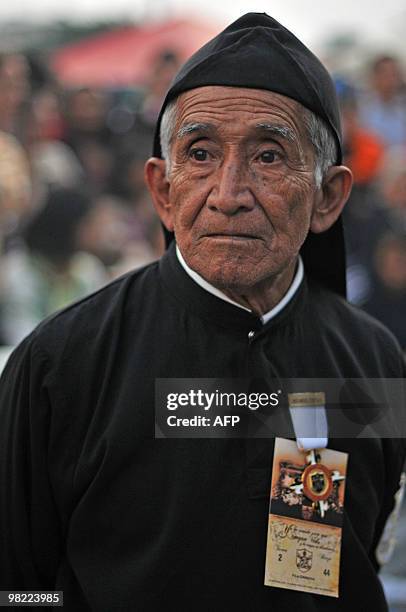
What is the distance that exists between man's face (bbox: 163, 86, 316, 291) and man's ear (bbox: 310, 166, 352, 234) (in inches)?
5.8

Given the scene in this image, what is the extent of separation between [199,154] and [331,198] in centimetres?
39

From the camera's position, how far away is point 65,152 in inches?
257

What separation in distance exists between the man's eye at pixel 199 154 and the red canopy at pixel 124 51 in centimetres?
542

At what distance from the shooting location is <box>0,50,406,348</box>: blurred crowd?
17.2ft

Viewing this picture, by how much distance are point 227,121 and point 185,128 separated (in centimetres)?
11

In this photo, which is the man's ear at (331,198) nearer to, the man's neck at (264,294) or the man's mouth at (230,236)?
the man's neck at (264,294)

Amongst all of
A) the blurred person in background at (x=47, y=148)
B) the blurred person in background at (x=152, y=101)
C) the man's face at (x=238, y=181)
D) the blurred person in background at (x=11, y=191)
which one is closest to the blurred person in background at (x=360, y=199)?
the blurred person in background at (x=152, y=101)

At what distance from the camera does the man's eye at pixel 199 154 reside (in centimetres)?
203

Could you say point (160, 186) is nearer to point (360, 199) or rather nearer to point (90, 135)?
point (360, 199)

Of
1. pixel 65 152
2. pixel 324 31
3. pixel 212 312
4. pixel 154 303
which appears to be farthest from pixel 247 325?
pixel 324 31

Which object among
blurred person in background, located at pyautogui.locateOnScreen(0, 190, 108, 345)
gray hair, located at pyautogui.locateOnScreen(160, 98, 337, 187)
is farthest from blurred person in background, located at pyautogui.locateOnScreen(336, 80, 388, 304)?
gray hair, located at pyautogui.locateOnScreen(160, 98, 337, 187)

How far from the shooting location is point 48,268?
5.19 m

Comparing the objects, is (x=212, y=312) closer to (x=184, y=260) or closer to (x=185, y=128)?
(x=184, y=260)

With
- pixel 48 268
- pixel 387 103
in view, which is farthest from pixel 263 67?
pixel 387 103
